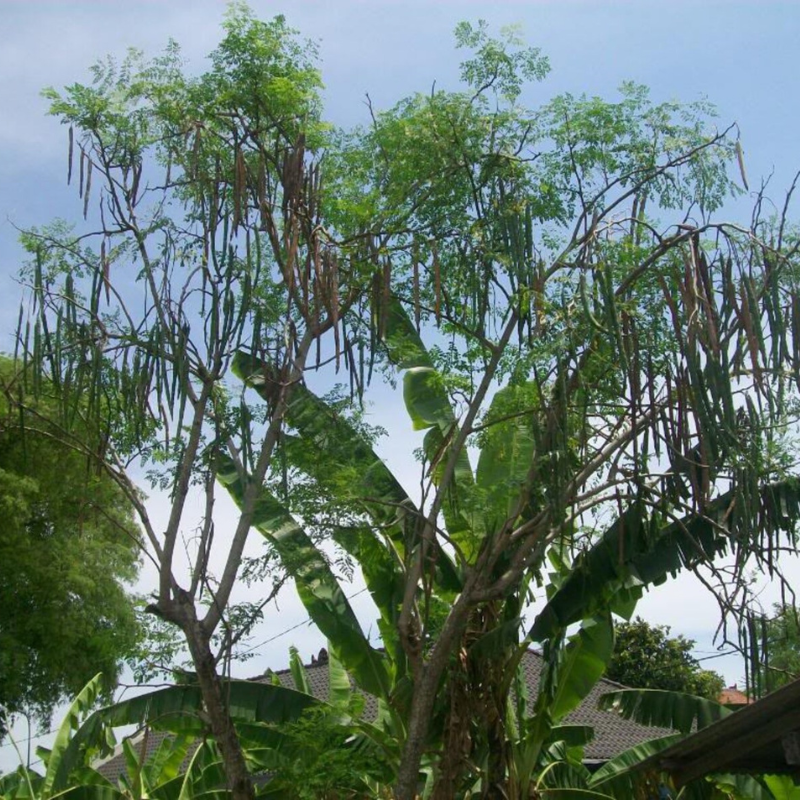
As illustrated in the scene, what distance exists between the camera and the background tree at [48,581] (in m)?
12.6

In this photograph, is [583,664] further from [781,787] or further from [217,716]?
[217,716]

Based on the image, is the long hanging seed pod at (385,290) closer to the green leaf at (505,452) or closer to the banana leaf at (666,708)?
the green leaf at (505,452)

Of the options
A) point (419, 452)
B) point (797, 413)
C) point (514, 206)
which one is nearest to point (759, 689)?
point (797, 413)

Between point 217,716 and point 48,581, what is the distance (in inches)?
217

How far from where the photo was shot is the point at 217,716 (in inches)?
317

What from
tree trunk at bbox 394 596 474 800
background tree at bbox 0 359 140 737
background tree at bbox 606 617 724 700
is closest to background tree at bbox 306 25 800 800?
tree trunk at bbox 394 596 474 800

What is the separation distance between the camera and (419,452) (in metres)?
9.46

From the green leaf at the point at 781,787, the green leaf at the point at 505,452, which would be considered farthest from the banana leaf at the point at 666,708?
the green leaf at the point at 505,452

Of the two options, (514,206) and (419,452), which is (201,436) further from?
(514,206)

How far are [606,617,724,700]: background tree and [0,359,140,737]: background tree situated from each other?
41.3ft

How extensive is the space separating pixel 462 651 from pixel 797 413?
3.31 meters

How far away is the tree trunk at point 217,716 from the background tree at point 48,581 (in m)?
4.58

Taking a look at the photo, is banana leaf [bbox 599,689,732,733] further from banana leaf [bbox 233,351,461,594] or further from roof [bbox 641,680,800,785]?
banana leaf [bbox 233,351,461,594]

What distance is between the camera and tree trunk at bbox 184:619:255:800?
8.02 metres
